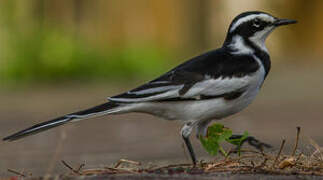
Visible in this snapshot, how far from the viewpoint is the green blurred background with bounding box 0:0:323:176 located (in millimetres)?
10391

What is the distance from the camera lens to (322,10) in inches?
806

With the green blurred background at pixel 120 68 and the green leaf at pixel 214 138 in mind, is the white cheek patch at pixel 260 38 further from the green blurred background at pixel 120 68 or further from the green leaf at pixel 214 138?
the green blurred background at pixel 120 68

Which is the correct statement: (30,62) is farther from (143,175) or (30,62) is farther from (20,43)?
(143,175)

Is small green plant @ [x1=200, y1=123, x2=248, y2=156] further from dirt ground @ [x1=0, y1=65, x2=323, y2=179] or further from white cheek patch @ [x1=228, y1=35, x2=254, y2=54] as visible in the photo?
A: white cheek patch @ [x1=228, y1=35, x2=254, y2=54]

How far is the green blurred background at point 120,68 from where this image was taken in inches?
409

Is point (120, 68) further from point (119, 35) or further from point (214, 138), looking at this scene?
point (214, 138)

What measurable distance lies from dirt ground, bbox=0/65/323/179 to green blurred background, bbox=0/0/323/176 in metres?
0.02

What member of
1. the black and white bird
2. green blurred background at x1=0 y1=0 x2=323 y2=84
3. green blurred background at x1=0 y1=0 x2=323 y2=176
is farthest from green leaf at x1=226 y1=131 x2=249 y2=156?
green blurred background at x1=0 y1=0 x2=323 y2=84

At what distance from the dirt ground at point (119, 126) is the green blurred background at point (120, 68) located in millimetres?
18

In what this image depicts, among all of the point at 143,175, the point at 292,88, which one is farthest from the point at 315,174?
the point at 292,88

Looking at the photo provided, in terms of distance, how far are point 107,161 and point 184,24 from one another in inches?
501

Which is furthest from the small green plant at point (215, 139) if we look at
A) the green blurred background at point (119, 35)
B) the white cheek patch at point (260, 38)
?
the green blurred background at point (119, 35)

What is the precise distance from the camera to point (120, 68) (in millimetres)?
17594

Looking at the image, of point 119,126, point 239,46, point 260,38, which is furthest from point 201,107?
point 119,126
